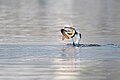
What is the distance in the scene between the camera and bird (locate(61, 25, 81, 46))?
10.2 m

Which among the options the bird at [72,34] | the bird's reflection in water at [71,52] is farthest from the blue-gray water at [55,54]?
the bird at [72,34]

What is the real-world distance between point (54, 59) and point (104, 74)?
57.9 inches

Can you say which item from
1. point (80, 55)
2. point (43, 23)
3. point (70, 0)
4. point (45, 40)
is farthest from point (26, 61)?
point (70, 0)

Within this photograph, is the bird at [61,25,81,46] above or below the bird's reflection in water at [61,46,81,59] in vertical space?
above

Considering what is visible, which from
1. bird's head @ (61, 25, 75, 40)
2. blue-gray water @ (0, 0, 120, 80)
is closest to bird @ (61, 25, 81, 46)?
bird's head @ (61, 25, 75, 40)

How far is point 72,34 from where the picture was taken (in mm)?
10180

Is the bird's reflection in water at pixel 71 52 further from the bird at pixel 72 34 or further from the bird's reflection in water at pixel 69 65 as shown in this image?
the bird at pixel 72 34

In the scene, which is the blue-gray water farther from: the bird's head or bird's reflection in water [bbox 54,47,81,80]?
the bird's head

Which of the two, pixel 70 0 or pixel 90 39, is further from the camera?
pixel 70 0

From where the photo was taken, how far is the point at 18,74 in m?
7.64

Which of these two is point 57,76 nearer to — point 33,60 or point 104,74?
point 104,74

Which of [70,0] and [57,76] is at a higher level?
[57,76]

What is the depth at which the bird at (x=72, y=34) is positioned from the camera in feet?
33.4

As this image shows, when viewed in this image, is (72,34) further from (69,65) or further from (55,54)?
(69,65)
